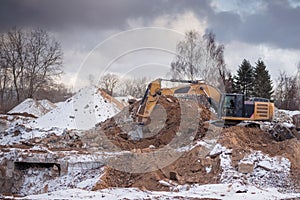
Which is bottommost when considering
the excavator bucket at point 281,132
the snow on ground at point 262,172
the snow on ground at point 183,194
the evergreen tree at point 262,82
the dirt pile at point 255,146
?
the snow on ground at point 183,194

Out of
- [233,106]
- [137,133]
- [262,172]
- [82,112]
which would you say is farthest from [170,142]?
[82,112]

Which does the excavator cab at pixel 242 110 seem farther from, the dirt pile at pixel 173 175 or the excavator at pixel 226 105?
the dirt pile at pixel 173 175

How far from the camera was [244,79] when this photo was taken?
3816cm

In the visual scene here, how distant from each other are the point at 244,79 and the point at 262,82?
183 cm

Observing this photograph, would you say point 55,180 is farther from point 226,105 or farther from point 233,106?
point 233,106

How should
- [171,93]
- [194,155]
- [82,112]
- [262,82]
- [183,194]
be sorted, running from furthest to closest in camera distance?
[262,82] → [82,112] → [171,93] → [194,155] → [183,194]

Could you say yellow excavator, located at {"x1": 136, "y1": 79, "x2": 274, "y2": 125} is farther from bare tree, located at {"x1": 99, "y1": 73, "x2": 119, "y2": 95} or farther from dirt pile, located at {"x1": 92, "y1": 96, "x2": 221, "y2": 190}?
bare tree, located at {"x1": 99, "y1": 73, "x2": 119, "y2": 95}

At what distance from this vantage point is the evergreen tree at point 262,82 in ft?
121

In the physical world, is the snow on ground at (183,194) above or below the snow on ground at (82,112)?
below

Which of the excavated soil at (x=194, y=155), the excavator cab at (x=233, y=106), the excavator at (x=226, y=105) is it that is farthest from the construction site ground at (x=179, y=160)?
the excavator cab at (x=233, y=106)

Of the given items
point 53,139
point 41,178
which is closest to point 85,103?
point 53,139

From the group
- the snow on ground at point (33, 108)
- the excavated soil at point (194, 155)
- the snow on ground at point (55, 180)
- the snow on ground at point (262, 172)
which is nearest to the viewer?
the snow on ground at point (262, 172)

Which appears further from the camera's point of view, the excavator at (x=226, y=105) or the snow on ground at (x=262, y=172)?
the excavator at (x=226, y=105)

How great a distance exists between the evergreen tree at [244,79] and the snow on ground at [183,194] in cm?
2975
